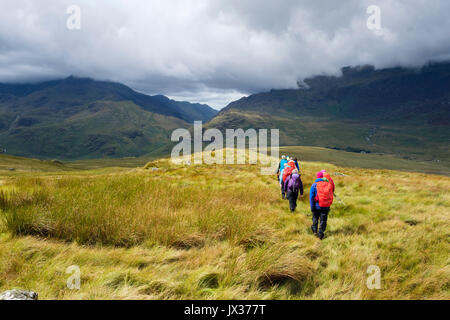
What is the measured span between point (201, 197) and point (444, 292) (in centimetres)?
616

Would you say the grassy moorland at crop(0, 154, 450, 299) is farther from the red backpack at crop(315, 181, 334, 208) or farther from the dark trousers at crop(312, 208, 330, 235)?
the red backpack at crop(315, 181, 334, 208)

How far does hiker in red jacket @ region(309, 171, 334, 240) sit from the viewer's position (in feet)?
19.8

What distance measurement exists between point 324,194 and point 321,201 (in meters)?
0.21

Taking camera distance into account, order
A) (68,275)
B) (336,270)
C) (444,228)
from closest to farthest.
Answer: (68,275) → (336,270) → (444,228)

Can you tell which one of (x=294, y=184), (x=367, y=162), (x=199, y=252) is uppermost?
(x=294, y=184)

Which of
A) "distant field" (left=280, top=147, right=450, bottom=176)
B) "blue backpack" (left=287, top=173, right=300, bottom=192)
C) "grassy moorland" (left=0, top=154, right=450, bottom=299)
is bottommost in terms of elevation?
"distant field" (left=280, top=147, right=450, bottom=176)

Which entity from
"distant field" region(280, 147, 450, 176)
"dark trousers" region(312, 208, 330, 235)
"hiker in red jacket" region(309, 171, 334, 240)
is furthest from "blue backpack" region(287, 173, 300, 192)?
"distant field" region(280, 147, 450, 176)

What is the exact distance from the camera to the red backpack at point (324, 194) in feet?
19.9

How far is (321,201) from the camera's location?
6.11 metres

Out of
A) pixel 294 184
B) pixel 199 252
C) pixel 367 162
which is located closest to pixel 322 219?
pixel 294 184

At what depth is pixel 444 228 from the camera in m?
6.23

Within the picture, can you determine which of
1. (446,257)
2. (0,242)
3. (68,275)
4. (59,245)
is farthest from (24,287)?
(446,257)

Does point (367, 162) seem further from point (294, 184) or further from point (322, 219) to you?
point (322, 219)
